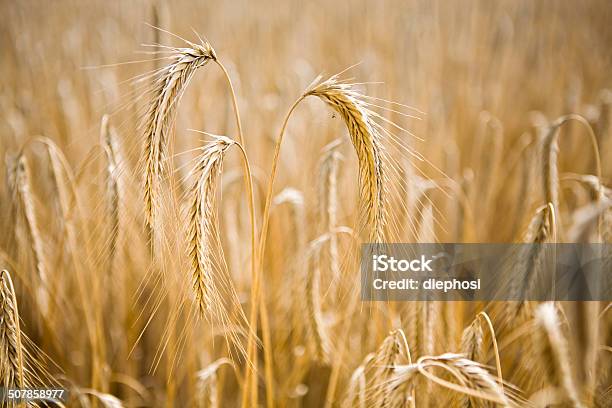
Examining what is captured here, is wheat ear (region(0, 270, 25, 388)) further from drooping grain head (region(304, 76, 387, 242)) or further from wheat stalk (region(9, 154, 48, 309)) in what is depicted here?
drooping grain head (region(304, 76, 387, 242))

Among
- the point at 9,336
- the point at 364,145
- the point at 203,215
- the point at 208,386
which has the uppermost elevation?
the point at 364,145

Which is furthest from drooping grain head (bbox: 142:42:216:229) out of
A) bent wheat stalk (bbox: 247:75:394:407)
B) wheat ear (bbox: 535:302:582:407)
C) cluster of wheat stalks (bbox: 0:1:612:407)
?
wheat ear (bbox: 535:302:582:407)

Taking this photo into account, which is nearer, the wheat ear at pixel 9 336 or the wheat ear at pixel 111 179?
the wheat ear at pixel 9 336

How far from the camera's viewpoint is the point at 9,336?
75cm

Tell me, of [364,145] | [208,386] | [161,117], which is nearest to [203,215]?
[161,117]

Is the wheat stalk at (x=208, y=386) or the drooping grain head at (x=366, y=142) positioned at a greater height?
the drooping grain head at (x=366, y=142)

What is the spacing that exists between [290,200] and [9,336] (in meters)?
0.59

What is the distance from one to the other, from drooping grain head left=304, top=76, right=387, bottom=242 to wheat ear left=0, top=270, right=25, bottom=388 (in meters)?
0.59

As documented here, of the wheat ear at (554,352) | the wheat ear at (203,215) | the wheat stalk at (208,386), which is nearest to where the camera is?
the wheat ear at (554,352)

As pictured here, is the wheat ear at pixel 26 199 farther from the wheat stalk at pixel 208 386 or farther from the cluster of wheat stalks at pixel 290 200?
the wheat stalk at pixel 208 386

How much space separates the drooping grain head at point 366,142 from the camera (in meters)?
0.69

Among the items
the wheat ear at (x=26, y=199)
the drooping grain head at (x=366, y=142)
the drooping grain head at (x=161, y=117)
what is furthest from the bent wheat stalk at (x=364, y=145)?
the wheat ear at (x=26, y=199)

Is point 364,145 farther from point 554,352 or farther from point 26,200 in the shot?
point 26,200

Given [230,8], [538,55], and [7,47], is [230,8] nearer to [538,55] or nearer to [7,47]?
[7,47]
